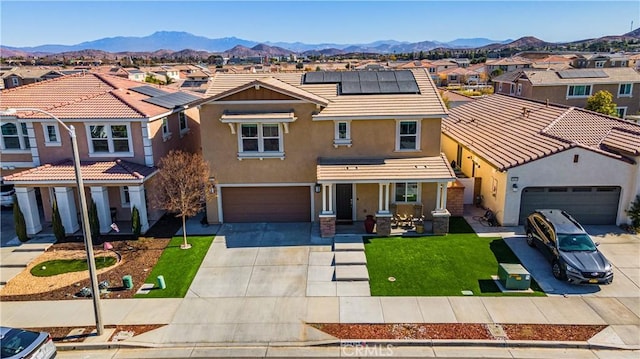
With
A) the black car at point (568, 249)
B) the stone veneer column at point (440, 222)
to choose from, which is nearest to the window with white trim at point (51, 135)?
the stone veneer column at point (440, 222)

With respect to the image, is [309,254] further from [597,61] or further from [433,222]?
[597,61]

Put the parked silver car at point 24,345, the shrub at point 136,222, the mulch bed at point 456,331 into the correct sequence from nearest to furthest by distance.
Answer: the parked silver car at point 24,345 → the mulch bed at point 456,331 → the shrub at point 136,222

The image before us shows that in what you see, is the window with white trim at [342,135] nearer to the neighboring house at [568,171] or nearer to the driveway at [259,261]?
the driveway at [259,261]

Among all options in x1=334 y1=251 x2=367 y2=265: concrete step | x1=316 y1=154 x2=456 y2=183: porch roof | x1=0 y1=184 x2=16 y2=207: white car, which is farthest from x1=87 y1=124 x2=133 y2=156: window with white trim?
x1=334 y1=251 x2=367 y2=265: concrete step

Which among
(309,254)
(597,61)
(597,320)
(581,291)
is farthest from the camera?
(597,61)

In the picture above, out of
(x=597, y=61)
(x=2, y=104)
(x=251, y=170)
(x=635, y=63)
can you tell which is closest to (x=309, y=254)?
(x=251, y=170)

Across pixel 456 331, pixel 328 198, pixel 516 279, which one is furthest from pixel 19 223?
pixel 516 279
